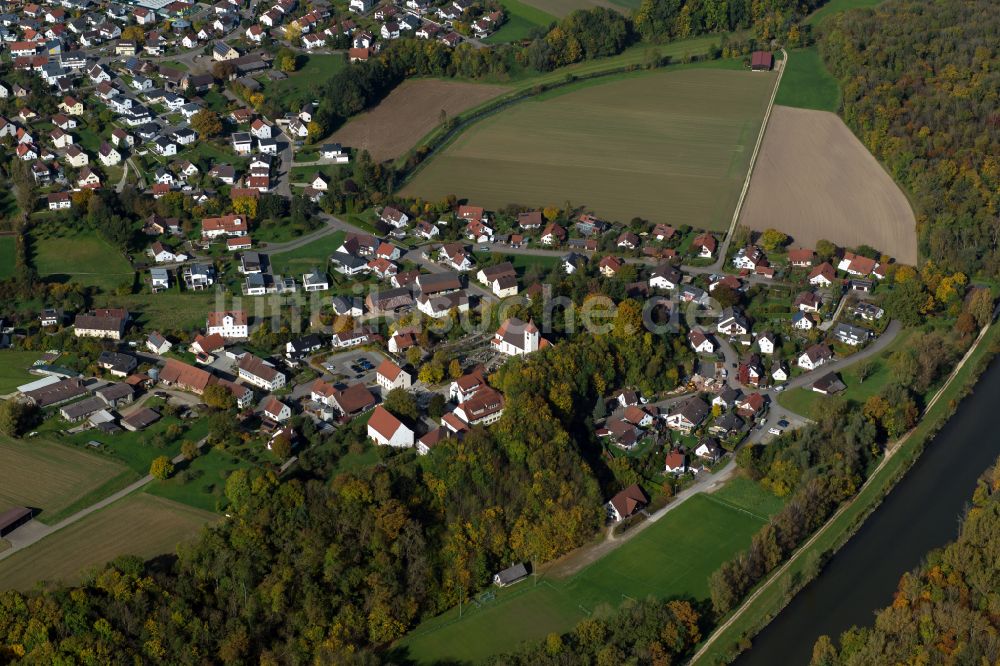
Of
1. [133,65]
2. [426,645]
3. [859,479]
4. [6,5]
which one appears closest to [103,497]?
[426,645]

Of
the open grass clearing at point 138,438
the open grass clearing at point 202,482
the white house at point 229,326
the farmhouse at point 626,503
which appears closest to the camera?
the open grass clearing at point 202,482

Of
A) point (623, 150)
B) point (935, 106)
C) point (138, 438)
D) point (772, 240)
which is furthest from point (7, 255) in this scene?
point (935, 106)

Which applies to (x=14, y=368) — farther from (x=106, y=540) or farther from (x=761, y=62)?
(x=761, y=62)

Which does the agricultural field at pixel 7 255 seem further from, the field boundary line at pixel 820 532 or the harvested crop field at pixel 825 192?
the field boundary line at pixel 820 532

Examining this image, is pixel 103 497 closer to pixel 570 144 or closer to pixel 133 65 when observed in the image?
pixel 570 144

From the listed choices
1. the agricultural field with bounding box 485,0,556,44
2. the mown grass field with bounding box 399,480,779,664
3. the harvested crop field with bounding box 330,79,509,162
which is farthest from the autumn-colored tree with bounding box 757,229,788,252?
the agricultural field with bounding box 485,0,556,44

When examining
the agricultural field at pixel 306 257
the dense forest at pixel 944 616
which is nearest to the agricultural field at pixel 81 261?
the agricultural field at pixel 306 257
